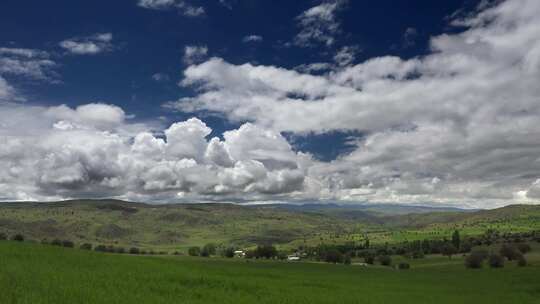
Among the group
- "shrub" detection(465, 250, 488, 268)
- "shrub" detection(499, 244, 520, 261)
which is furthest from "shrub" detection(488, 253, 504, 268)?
"shrub" detection(499, 244, 520, 261)

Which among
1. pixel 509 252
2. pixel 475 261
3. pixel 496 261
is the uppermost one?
pixel 509 252

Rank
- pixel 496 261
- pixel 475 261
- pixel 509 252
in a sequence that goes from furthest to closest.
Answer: pixel 509 252 < pixel 475 261 < pixel 496 261

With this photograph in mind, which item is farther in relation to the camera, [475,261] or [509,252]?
[509,252]

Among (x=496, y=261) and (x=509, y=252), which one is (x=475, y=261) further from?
(x=509, y=252)

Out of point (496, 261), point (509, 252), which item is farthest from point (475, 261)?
point (509, 252)

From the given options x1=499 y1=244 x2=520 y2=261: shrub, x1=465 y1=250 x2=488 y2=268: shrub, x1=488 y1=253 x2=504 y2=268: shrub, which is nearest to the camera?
x1=488 y1=253 x2=504 y2=268: shrub

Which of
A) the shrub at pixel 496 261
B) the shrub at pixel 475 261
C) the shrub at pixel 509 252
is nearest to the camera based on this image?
the shrub at pixel 496 261

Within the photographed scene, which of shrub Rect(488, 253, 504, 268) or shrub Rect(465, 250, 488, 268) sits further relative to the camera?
shrub Rect(465, 250, 488, 268)

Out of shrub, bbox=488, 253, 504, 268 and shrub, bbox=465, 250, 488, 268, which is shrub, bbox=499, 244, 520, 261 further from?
shrub, bbox=465, 250, 488, 268

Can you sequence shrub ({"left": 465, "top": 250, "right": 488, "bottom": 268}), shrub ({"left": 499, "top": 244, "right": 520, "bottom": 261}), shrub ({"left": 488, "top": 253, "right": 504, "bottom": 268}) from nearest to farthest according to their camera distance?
shrub ({"left": 488, "top": 253, "right": 504, "bottom": 268}), shrub ({"left": 465, "top": 250, "right": 488, "bottom": 268}), shrub ({"left": 499, "top": 244, "right": 520, "bottom": 261})

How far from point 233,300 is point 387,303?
21704 mm

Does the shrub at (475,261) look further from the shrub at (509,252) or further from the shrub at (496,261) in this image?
the shrub at (509,252)

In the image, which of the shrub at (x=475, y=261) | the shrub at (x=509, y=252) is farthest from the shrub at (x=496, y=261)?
the shrub at (x=509, y=252)

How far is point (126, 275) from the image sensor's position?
153ft
